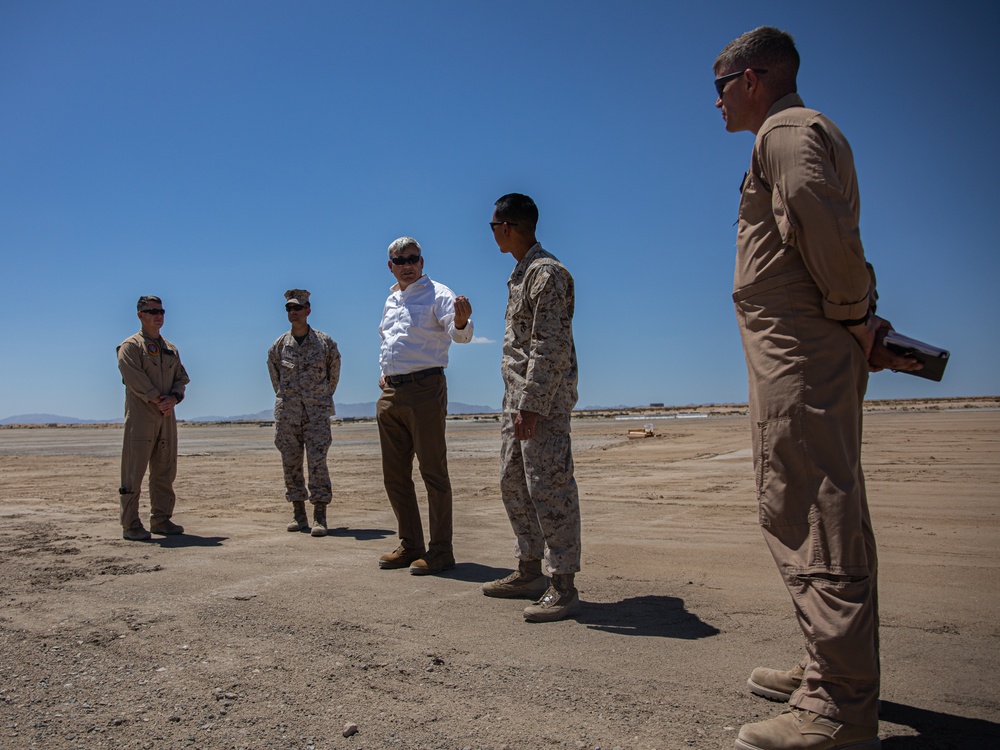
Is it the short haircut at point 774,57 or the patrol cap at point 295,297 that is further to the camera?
the patrol cap at point 295,297

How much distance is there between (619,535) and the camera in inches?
245

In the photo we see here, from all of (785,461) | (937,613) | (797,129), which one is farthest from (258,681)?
(937,613)

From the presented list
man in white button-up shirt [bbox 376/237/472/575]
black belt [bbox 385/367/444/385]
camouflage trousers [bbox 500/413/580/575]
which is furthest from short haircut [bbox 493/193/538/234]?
black belt [bbox 385/367/444/385]

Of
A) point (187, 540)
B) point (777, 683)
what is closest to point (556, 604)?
point (777, 683)

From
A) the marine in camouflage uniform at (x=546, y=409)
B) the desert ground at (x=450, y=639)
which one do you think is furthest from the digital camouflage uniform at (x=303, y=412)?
the marine in camouflage uniform at (x=546, y=409)

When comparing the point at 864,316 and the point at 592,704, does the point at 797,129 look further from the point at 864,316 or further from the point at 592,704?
the point at 592,704

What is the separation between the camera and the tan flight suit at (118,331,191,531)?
22.7ft

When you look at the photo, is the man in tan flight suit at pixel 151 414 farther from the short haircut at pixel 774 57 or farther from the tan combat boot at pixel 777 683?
the short haircut at pixel 774 57

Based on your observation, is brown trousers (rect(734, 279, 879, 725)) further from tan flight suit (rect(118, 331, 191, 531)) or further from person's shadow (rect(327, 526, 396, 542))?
tan flight suit (rect(118, 331, 191, 531))

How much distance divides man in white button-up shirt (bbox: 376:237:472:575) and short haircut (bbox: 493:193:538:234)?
2.86 feet

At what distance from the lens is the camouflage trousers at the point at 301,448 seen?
23.3 feet

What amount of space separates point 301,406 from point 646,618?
14.3 ft

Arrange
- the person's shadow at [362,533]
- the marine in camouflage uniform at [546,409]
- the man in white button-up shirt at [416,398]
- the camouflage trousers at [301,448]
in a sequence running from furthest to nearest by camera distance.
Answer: the camouflage trousers at [301,448]
the person's shadow at [362,533]
the man in white button-up shirt at [416,398]
the marine in camouflage uniform at [546,409]

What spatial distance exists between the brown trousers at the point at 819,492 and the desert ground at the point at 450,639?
31 cm
